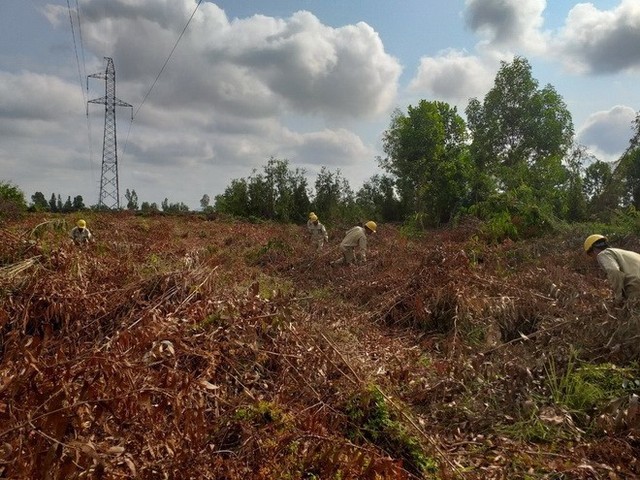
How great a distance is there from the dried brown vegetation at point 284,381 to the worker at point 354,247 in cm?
457

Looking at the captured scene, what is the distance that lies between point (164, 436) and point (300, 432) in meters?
0.89

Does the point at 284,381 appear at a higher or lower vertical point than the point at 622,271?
lower

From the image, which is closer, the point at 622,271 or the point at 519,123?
the point at 622,271

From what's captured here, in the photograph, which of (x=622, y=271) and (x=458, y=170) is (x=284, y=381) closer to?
(x=622, y=271)

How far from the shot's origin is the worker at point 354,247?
12102 mm

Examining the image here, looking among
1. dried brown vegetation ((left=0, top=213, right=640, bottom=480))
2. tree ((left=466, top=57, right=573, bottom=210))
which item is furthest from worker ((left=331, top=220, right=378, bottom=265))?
tree ((left=466, top=57, right=573, bottom=210))

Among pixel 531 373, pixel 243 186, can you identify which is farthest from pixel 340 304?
pixel 243 186

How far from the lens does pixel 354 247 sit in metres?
12.4

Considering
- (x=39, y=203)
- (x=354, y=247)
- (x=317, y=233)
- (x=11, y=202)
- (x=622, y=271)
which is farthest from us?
(x=39, y=203)

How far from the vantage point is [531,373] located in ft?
15.5

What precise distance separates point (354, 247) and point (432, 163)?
20306 millimetres

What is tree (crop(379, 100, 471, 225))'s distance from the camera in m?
28.8

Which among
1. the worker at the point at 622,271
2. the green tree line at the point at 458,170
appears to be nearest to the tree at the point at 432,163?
the green tree line at the point at 458,170

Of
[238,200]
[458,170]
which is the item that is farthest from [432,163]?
[238,200]
